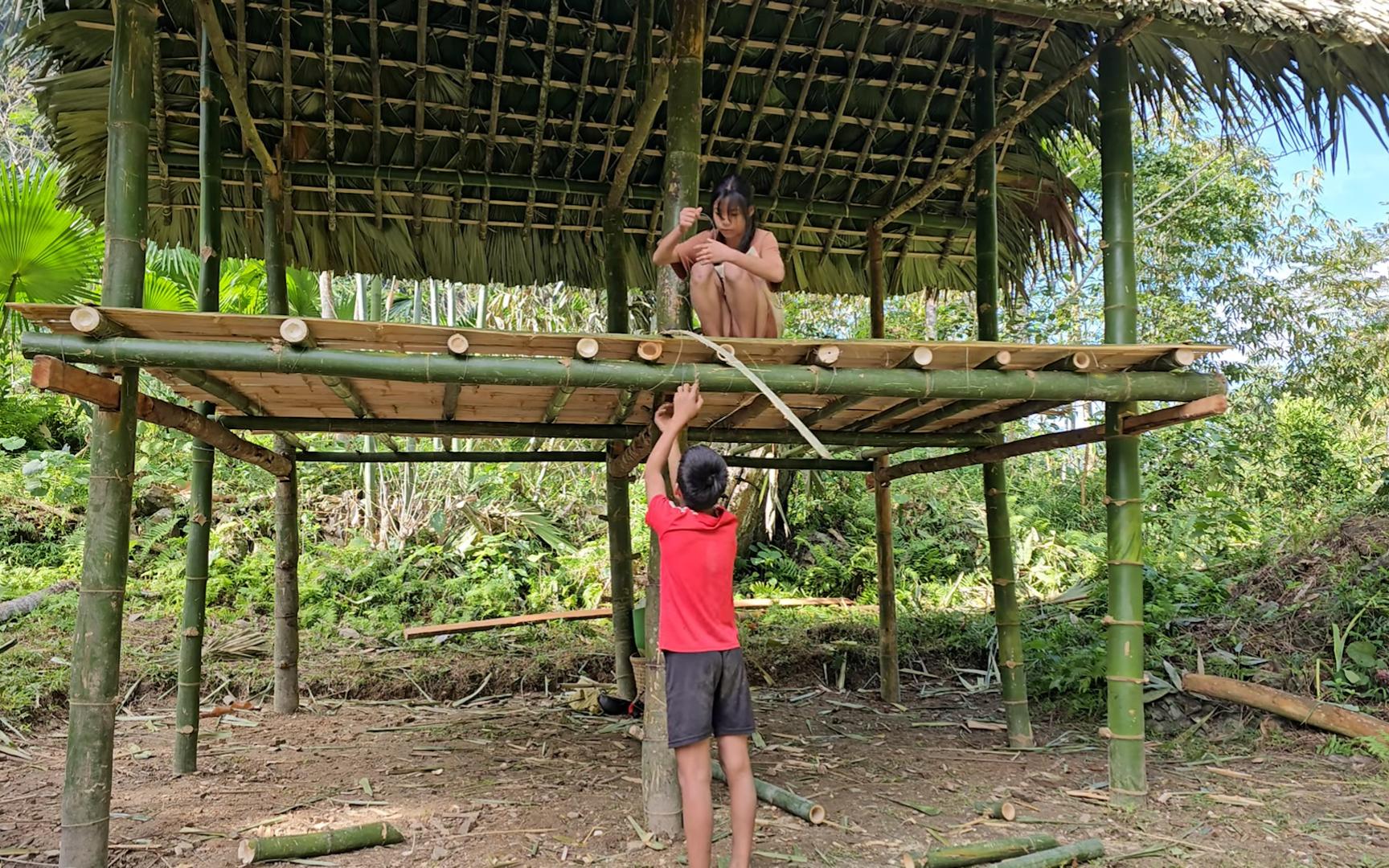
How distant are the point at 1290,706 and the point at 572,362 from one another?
15.3 feet

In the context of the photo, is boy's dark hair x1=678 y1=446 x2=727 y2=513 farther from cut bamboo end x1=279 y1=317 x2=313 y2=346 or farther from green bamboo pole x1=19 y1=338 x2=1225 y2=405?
cut bamboo end x1=279 y1=317 x2=313 y2=346

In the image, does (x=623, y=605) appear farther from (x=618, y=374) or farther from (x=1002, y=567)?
(x=618, y=374)

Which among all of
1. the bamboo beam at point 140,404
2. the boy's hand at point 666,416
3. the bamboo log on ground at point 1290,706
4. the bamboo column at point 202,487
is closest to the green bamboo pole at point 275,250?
the bamboo column at point 202,487

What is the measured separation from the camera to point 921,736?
583cm

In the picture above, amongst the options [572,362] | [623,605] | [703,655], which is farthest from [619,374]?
[623,605]

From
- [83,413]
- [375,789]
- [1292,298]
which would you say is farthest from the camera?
[1292,298]

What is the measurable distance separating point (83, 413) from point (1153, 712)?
11612mm

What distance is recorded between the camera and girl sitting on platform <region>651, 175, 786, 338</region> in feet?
12.5

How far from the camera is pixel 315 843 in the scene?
359cm

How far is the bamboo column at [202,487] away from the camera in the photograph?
4.72m

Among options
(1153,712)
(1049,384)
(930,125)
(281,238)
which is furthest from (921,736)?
(281,238)

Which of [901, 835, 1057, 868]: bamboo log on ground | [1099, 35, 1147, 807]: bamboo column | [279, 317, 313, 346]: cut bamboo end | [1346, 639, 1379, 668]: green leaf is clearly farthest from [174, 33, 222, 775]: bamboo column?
[1346, 639, 1379, 668]: green leaf

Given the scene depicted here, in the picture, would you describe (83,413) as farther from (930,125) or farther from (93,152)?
(930,125)

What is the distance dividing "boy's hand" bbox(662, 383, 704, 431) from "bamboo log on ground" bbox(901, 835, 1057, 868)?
1.85 m
